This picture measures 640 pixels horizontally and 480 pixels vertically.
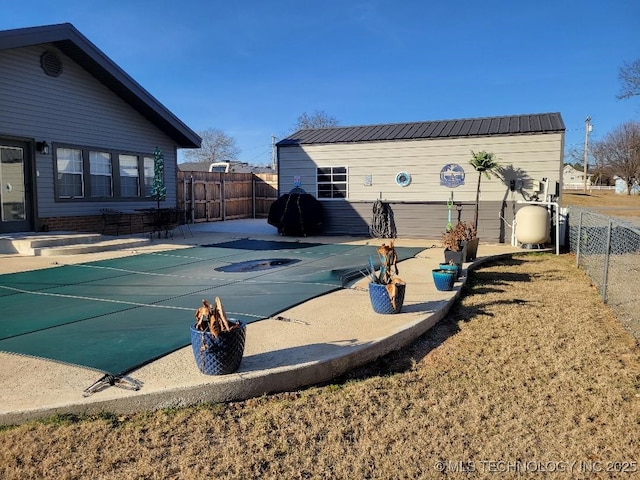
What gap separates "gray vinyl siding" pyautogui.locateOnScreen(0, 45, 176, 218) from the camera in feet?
34.3

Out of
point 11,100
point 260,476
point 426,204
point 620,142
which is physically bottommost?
point 260,476

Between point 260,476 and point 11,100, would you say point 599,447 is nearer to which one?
point 260,476

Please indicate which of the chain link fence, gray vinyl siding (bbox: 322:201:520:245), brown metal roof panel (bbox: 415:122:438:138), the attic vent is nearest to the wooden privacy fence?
gray vinyl siding (bbox: 322:201:520:245)

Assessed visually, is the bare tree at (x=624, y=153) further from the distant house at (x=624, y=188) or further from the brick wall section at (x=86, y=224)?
the brick wall section at (x=86, y=224)

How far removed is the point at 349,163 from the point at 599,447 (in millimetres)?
11872

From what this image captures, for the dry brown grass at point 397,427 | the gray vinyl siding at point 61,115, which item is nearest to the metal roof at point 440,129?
the gray vinyl siding at point 61,115

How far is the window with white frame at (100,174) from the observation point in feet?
41.4

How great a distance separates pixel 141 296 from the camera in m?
6.00

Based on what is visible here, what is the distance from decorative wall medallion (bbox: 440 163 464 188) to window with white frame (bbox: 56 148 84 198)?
9.10 metres

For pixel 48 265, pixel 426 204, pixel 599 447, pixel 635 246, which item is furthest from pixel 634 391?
pixel 426 204

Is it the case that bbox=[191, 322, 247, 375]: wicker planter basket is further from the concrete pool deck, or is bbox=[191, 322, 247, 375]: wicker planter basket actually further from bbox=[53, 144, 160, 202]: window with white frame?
bbox=[53, 144, 160, 202]: window with white frame

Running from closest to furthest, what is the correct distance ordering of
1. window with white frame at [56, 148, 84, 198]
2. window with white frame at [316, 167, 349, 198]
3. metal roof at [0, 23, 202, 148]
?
metal roof at [0, 23, 202, 148] → window with white frame at [56, 148, 84, 198] → window with white frame at [316, 167, 349, 198]

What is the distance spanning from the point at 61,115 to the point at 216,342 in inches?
415

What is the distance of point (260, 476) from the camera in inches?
97.3
